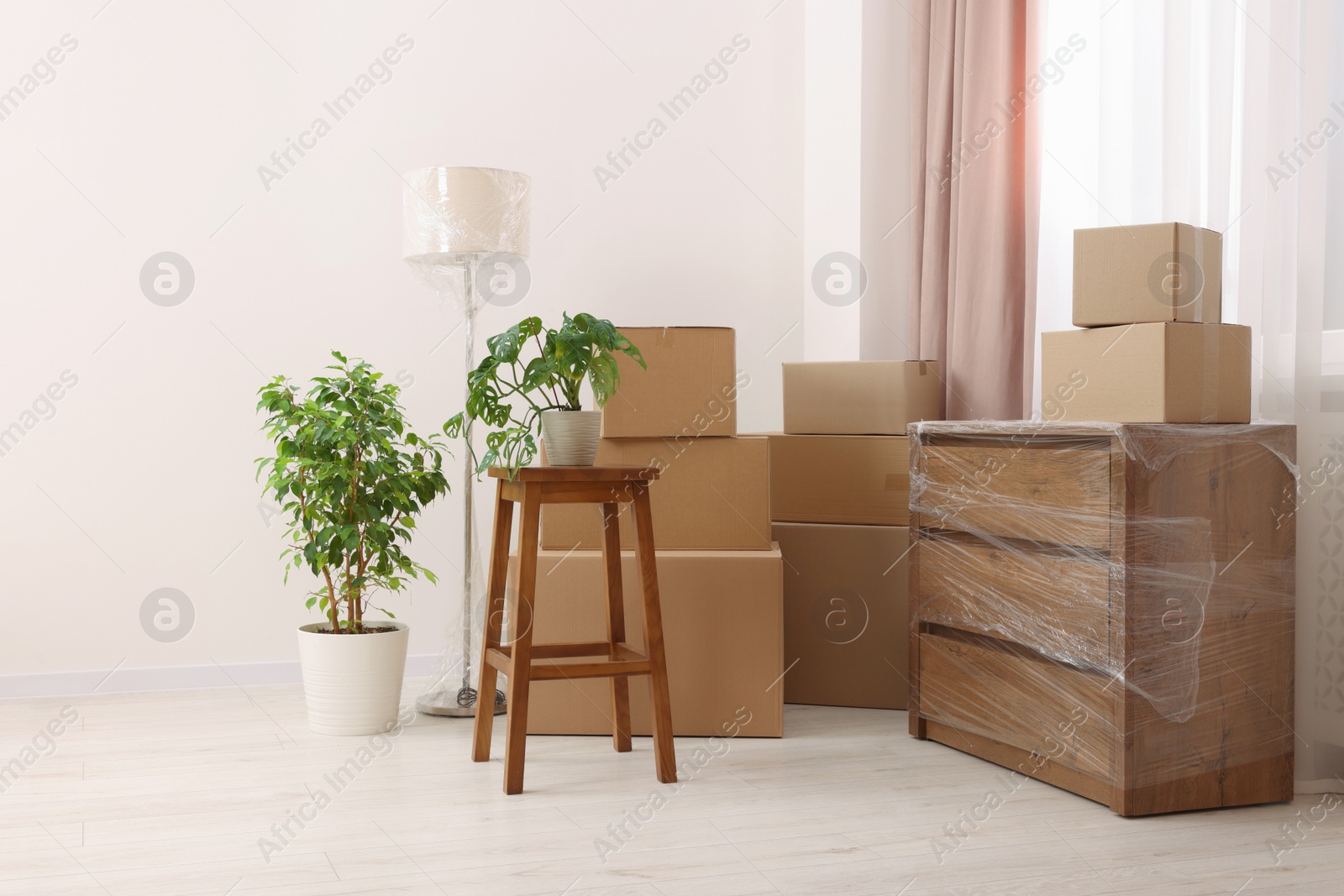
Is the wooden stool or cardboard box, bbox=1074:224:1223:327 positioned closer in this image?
cardboard box, bbox=1074:224:1223:327

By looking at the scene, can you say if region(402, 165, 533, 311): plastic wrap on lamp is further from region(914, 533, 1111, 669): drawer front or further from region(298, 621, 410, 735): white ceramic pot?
region(914, 533, 1111, 669): drawer front

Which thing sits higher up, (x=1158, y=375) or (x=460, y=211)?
(x=460, y=211)

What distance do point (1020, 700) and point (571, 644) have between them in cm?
89

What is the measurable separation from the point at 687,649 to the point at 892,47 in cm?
184

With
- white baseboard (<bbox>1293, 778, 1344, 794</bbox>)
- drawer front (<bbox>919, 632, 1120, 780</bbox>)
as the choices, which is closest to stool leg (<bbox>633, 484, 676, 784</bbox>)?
drawer front (<bbox>919, 632, 1120, 780</bbox>)

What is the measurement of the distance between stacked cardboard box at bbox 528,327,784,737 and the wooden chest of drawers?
518mm

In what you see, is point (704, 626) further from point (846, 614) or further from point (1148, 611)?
point (1148, 611)

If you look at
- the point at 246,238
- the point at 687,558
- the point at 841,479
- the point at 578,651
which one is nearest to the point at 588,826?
the point at 578,651

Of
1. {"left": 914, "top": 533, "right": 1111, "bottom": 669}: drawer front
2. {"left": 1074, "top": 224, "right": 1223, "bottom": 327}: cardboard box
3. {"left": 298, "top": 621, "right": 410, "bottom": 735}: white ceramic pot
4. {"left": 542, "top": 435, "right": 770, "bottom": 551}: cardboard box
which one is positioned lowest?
{"left": 298, "top": 621, "right": 410, "bottom": 735}: white ceramic pot

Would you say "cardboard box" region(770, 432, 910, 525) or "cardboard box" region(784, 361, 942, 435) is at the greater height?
"cardboard box" region(784, 361, 942, 435)

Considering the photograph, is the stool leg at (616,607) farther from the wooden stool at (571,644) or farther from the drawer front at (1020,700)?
the drawer front at (1020,700)

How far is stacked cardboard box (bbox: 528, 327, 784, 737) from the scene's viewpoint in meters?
2.26

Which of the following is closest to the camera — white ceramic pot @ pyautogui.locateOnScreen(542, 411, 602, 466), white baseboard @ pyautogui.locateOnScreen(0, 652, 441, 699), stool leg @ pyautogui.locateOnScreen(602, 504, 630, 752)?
white ceramic pot @ pyautogui.locateOnScreen(542, 411, 602, 466)

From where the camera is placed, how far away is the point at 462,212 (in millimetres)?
2373
